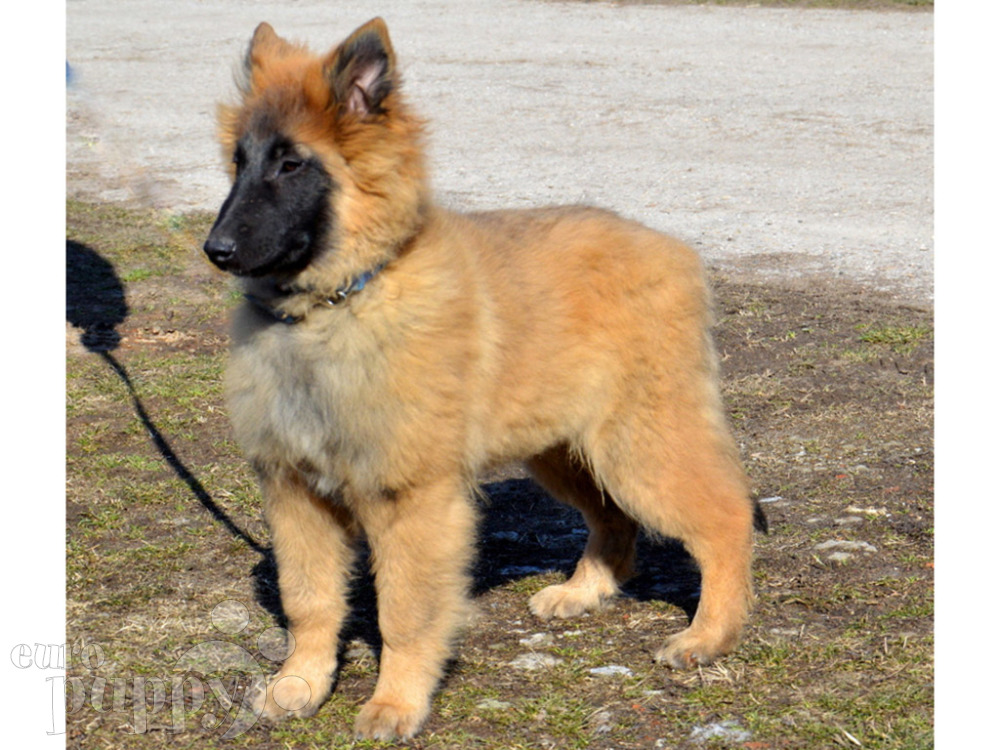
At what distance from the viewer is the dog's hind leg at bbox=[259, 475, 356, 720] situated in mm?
4109

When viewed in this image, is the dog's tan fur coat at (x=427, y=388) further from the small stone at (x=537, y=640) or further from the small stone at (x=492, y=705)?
the small stone at (x=537, y=640)

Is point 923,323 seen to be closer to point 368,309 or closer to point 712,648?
point 712,648

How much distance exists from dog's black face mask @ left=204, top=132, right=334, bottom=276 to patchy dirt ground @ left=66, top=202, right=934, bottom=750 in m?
1.51

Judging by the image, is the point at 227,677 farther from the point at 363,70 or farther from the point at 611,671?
the point at 363,70

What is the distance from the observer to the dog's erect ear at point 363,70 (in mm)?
3770

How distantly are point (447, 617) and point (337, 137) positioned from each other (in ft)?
5.12

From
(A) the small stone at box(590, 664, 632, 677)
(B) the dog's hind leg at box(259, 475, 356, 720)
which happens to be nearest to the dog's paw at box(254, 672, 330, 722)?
(B) the dog's hind leg at box(259, 475, 356, 720)

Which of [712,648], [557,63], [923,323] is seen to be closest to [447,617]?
[712,648]

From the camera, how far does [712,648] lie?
14.6 feet

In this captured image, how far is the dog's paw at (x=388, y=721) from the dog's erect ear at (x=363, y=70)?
1862 millimetres

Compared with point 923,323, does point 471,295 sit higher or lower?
higher

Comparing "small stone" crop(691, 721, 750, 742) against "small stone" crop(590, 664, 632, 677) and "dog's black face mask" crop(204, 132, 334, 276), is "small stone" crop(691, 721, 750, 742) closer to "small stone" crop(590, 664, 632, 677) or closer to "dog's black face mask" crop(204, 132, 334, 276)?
"small stone" crop(590, 664, 632, 677)

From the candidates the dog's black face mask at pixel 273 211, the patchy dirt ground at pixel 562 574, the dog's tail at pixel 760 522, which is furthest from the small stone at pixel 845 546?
the dog's black face mask at pixel 273 211

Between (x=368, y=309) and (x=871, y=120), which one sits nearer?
(x=368, y=309)
